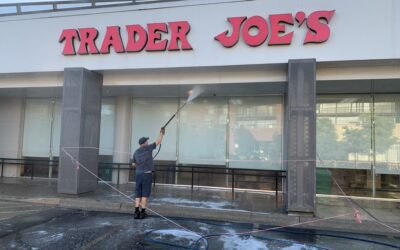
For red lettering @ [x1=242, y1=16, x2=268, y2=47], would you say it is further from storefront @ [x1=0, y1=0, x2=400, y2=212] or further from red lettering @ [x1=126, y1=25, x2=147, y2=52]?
red lettering @ [x1=126, y1=25, x2=147, y2=52]

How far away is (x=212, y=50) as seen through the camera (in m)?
9.08

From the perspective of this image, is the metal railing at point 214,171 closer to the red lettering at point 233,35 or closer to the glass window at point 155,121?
the glass window at point 155,121

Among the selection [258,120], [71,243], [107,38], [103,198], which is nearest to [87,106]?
[107,38]

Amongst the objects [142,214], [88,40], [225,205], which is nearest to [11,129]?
[88,40]

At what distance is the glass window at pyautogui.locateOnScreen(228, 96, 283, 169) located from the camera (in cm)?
1180

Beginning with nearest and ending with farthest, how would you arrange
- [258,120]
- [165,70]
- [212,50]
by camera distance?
[212,50] < [165,70] < [258,120]

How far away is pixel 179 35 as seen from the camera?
366 inches

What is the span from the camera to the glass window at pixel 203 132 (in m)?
12.3

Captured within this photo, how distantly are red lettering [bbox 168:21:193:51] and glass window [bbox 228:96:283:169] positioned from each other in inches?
147

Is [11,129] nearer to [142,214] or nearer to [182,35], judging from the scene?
[182,35]

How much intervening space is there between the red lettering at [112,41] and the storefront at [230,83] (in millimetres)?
37

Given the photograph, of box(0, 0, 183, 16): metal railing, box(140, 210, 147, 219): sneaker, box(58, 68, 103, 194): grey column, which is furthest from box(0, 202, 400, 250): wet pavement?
box(0, 0, 183, 16): metal railing

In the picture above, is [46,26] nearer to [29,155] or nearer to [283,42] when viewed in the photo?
[29,155]

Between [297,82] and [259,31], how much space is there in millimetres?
1666
